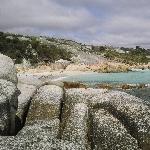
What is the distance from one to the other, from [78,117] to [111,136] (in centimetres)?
254

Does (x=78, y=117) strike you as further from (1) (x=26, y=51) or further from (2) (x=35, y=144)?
(1) (x=26, y=51)

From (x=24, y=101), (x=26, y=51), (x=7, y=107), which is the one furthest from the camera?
(x=26, y=51)

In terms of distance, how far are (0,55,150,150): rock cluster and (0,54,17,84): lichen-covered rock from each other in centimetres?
6

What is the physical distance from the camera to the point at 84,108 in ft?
69.6

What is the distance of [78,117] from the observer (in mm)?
20344

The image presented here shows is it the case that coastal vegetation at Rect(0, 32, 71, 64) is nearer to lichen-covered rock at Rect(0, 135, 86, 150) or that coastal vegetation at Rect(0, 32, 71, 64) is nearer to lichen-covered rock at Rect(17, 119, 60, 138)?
lichen-covered rock at Rect(17, 119, 60, 138)

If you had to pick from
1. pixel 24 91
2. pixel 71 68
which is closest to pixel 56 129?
pixel 24 91

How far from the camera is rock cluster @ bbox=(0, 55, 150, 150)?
1834cm

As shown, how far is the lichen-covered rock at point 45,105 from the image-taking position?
21656mm

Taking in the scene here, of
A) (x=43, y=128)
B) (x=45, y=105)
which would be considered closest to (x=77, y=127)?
(x=43, y=128)

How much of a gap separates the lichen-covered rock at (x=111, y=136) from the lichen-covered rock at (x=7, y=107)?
3867 millimetres

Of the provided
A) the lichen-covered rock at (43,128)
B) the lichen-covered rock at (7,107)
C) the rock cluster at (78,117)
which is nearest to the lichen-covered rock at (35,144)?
the rock cluster at (78,117)

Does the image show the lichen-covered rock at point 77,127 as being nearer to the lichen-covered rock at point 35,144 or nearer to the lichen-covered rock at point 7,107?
the lichen-covered rock at point 7,107

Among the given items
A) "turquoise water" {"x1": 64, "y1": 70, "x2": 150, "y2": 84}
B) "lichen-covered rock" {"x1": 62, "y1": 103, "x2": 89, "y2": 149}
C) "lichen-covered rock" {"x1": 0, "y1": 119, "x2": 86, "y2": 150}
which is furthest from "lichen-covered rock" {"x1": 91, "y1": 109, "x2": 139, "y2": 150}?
"turquoise water" {"x1": 64, "y1": 70, "x2": 150, "y2": 84}
